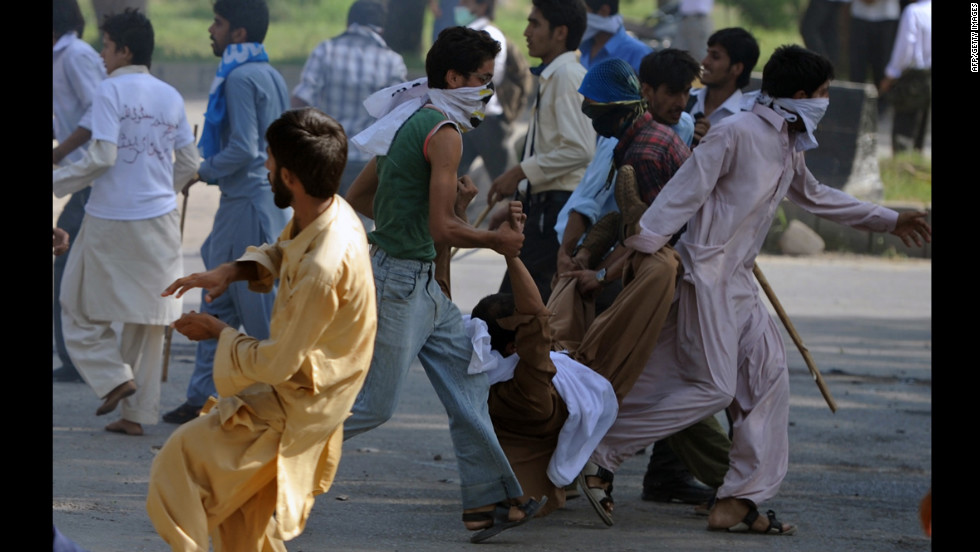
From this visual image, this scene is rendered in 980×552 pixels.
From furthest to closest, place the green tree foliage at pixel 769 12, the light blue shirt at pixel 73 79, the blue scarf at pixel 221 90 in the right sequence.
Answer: the green tree foliage at pixel 769 12
the light blue shirt at pixel 73 79
the blue scarf at pixel 221 90

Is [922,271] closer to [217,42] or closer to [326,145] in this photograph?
[217,42]

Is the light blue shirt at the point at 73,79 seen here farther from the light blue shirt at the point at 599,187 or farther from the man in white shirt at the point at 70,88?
the light blue shirt at the point at 599,187

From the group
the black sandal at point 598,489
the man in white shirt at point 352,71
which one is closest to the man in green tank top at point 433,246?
the black sandal at point 598,489

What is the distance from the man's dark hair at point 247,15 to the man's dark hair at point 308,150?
3.20m

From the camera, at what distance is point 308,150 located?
12.1 ft

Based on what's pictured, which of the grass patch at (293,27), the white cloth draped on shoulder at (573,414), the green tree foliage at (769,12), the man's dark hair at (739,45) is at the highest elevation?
the man's dark hair at (739,45)

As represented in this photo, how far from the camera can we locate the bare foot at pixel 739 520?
5.18m

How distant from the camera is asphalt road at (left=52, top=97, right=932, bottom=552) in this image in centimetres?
496

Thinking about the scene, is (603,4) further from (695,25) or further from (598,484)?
(695,25)

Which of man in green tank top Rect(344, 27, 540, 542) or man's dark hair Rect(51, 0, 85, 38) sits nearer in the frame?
man in green tank top Rect(344, 27, 540, 542)

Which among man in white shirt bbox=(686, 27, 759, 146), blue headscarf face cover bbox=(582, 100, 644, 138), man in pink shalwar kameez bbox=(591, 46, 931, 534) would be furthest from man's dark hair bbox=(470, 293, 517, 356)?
man in white shirt bbox=(686, 27, 759, 146)

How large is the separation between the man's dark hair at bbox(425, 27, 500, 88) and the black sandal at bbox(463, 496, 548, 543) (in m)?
1.49

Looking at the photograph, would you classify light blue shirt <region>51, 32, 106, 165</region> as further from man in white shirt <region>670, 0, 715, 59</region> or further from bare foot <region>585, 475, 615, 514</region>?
man in white shirt <region>670, 0, 715, 59</region>
